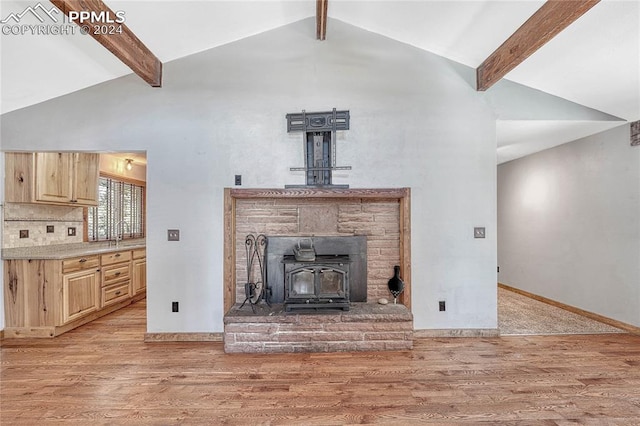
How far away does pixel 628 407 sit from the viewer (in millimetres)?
2092

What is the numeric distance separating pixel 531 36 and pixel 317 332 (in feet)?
10.3

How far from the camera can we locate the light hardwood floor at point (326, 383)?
6.63 ft

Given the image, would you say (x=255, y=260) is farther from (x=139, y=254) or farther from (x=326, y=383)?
(x=139, y=254)

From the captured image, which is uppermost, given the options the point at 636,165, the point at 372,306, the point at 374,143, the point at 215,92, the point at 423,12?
the point at 423,12

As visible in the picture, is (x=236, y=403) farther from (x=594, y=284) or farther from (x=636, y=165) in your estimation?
(x=636, y=165)

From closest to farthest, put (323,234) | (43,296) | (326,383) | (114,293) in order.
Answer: (326,383) → (43,296) → (323,234) → (114,293)

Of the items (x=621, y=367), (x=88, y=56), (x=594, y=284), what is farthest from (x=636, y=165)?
(x=88, y=56)

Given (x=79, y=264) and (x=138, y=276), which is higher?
(x=79, y=264)

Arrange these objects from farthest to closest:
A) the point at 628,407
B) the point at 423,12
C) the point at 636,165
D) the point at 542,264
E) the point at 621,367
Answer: the point at 542,264, the point at 636,165, the point at 423,12, the point at 621,367, the point at 628,407

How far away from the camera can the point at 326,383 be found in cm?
239

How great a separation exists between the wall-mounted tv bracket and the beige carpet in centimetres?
255

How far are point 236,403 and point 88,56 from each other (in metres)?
3.35

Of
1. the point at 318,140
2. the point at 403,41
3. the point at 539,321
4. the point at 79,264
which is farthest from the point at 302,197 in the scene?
the point at 539,321

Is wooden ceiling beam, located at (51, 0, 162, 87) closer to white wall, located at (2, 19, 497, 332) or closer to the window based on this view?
white wall, located at (2, 19, 497, 332)
